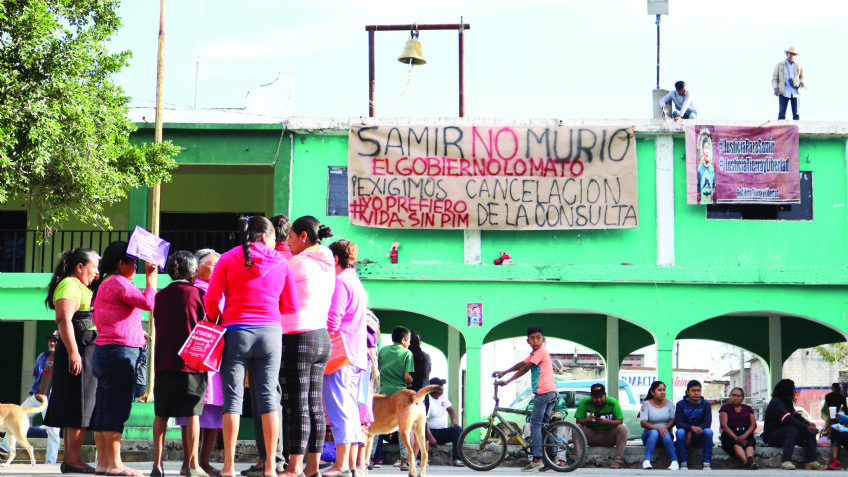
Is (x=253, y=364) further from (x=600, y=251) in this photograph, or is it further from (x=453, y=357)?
(x=453, y=357)

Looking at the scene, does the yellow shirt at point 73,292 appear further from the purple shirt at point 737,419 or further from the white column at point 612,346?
the white column at point 612,346

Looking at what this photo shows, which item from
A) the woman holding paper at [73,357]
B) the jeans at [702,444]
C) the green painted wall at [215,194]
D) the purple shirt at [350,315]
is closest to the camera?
the purple shirt at [350,315]

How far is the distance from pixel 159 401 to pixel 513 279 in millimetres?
10216

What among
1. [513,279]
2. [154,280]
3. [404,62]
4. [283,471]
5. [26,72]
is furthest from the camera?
[404,62]

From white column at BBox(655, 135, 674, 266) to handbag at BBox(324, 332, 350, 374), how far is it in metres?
10.6

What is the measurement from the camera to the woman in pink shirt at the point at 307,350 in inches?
267

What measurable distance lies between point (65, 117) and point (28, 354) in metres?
7.31

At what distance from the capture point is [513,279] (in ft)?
55.4

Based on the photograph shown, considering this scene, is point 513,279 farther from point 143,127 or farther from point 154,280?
point 154,280

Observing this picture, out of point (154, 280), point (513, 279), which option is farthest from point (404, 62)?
point (154, 280)

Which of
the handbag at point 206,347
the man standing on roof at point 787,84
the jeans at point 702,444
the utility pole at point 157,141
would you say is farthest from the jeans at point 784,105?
the handbag at point 206,347

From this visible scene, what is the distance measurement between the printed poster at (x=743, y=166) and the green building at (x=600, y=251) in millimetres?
197

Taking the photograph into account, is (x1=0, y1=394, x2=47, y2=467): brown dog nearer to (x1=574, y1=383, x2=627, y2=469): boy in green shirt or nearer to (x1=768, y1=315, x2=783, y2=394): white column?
(x1=574, y1=383, x2=627, y2=469): boy in green shirt

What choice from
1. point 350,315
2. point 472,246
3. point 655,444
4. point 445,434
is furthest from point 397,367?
point 472,246
